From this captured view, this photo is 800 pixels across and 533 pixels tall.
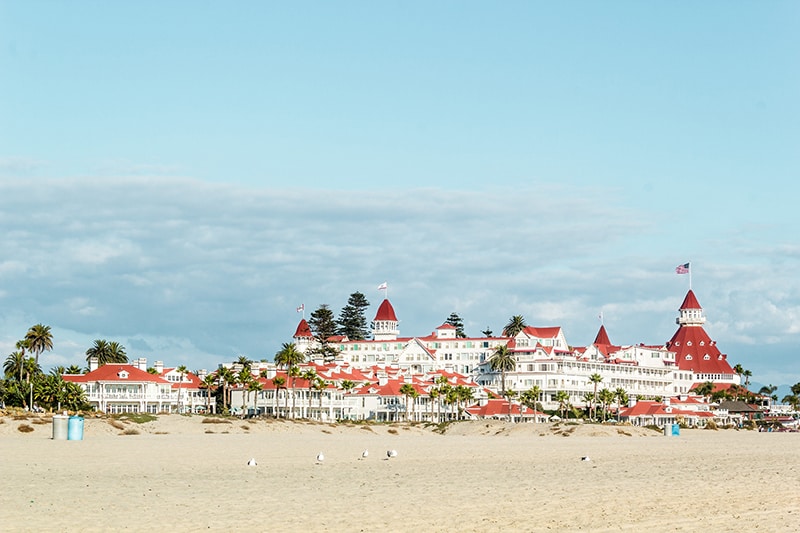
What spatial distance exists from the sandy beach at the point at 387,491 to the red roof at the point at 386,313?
510 feet

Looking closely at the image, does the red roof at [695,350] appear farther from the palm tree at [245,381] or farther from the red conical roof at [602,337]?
the palm tree at [245,381]

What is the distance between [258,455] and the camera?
38.8 metres

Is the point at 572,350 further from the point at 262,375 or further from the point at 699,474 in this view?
the point at 699,474

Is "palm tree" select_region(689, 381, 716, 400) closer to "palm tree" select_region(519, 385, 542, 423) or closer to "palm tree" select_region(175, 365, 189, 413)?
"palm tree" select_region(519, 385, 542, 423)

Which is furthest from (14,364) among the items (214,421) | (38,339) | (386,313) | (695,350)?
(695,350)

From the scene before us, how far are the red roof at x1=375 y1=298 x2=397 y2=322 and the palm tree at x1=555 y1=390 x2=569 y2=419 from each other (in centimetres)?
4898

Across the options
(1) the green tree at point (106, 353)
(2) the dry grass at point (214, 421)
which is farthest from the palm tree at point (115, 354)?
(2) the dry grass at point (214, 421)

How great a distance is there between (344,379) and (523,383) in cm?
2909

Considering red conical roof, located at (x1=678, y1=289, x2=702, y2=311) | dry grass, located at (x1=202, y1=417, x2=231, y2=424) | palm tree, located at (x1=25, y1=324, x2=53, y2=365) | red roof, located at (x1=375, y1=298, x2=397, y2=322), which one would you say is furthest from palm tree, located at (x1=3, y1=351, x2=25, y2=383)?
red conical roof, located at (x1=678, y1=289, x2=702, y2=311)

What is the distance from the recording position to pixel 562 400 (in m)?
145

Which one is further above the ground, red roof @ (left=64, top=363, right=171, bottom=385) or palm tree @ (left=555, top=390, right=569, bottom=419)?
red roof @ (left=64, top=363, right=171, bottom=385)

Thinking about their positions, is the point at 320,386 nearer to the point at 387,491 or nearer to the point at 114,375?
the point at 114,375

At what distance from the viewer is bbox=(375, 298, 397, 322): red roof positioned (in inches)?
7731

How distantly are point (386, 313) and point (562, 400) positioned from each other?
57.5 meters
